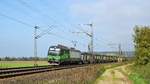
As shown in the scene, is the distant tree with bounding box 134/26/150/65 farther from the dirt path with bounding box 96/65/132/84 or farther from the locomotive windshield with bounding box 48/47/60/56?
the dirt path with bounding box 96/65/132/84

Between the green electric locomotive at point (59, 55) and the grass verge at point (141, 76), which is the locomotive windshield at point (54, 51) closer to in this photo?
the green electric locomotive at point (59, 55)

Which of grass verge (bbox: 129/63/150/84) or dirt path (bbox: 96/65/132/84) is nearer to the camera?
grass verge (bbox: 129/63/150/84)

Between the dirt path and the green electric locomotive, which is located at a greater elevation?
the green electric locomotive

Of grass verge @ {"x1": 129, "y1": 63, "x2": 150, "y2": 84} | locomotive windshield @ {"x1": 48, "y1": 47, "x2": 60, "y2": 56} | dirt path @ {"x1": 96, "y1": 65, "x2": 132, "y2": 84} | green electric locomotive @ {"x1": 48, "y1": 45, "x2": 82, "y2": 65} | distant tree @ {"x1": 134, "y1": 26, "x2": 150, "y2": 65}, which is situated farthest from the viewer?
distant tree @ {"x1": 134, "y1": 26, "x2": 150, "y2": 65}

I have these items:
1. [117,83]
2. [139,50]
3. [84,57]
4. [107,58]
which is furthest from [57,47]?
[107,58]

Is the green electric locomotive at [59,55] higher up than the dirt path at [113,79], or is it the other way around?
the green electric locomotive at [59,55]

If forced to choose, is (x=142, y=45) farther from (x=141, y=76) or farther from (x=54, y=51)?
(x=141, y=76)

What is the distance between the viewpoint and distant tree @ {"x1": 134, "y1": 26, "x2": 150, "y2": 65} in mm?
69062

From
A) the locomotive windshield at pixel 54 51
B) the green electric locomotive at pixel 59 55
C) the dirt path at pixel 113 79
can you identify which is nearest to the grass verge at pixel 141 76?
the dirt path at pixel 113 79

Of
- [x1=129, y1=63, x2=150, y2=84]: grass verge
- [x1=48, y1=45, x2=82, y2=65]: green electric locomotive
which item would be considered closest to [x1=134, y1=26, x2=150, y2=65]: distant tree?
[x1=48, y1=45, x2=82, y2=65]: green electric locomotive

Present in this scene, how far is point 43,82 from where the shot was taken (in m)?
21.7

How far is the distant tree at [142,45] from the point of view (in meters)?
69.1

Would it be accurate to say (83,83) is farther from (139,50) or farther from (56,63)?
(139,50)

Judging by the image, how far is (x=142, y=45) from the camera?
228ft
